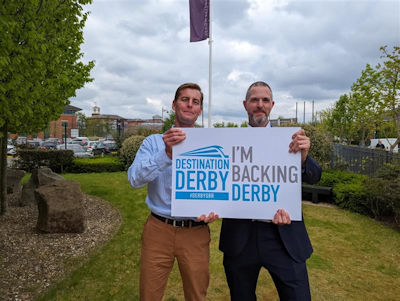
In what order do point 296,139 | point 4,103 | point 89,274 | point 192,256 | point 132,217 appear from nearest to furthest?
point 296,139
point 192,256
point 89,274
point 4,103
point 132,217

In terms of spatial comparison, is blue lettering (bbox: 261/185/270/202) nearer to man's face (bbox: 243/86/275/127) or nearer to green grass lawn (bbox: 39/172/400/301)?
man's face (bbox: 243/86/275/127)

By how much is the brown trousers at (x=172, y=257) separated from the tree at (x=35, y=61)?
3.10m

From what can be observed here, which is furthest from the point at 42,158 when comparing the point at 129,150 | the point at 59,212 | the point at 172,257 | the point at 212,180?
the point at 212,180

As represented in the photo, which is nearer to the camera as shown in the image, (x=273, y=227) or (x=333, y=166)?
(x=273, y=227)

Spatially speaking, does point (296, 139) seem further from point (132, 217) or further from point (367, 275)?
point (132, 217)

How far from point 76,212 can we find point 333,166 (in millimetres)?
10762

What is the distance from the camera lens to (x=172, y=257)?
223 cm

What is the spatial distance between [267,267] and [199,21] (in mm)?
14409

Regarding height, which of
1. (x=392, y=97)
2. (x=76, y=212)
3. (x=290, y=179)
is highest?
(x=392, y=97)

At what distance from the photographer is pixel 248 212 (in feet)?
6.33

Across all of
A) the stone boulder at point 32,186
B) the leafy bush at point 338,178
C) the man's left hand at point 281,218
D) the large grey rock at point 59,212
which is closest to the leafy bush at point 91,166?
the stone boulder at point 32,186

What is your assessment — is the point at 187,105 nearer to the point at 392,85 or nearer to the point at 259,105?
the point at 259,105

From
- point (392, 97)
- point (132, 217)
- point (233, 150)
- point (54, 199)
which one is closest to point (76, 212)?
point (54, 199)

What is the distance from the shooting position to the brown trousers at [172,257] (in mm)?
2170
